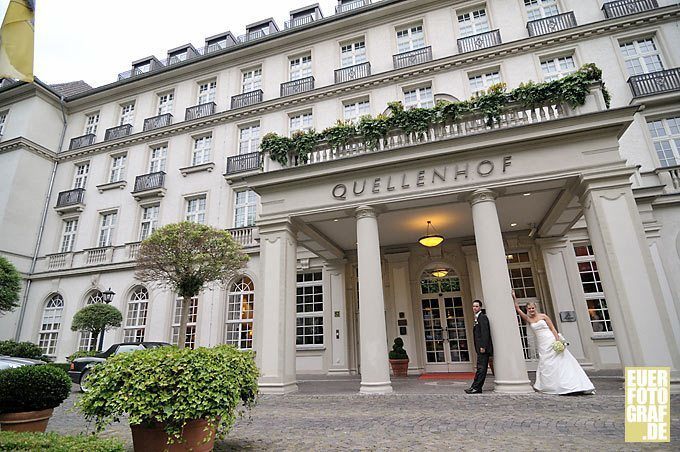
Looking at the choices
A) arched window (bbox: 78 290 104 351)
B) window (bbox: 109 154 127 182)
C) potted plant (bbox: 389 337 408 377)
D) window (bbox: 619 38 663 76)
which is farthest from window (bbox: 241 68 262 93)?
window (bbox: 619 38 663 76)

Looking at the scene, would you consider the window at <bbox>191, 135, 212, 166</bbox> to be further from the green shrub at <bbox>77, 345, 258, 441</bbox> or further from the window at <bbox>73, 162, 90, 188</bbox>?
the green shrub at <bbox>77, 345, 258, 441</bbox>

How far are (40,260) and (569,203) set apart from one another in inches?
936

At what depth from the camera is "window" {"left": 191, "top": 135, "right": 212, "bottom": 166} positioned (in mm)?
18047

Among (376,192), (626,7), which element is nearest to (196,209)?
(376,192)

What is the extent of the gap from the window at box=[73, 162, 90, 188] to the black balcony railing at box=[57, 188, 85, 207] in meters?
0.62

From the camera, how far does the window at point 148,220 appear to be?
1766 cm

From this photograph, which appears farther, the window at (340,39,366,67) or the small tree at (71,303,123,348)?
the window at (340,39,366,67)

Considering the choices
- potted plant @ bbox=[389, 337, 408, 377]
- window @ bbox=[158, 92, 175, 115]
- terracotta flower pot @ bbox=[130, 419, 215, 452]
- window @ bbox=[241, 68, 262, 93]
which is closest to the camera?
terracotta flower pot @ bbox=[130, 419, 215, 452]

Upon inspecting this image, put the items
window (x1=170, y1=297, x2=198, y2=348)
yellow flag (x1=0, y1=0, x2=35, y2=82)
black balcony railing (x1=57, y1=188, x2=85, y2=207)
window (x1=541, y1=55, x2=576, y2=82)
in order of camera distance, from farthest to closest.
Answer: black balcony railing (x1=57, y1=188, x2=85, y2=207) → window (x1=170, y1=297, x2=198, y2=348) → window (x1=541, y1=55, x2=576, y2=82) → yellow flag (x1=0, y1=0, x2=35, y2=82)

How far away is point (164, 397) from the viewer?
3.46m

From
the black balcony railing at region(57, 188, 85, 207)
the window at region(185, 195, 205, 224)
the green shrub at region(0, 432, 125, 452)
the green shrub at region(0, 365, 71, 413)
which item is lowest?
the green shrub at region(0, 432, 125, 452)

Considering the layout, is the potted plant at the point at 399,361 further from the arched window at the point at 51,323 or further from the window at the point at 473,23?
the arched window at the point at 51,323

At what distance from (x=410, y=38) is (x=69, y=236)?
20.0m

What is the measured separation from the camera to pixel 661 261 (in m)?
10.7
